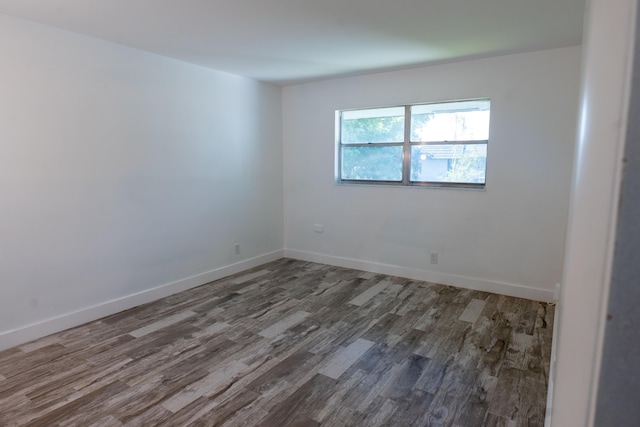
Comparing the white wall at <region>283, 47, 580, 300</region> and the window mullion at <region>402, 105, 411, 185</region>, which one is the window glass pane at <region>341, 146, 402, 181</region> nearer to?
the window mullion at <region>402, 105, 411, 185</region>

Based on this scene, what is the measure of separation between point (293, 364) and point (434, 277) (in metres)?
2.29

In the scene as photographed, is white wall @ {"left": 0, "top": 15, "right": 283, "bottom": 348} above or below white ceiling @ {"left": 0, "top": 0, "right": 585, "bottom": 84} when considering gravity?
below

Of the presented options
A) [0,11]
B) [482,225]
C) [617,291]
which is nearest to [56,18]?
[0,11]

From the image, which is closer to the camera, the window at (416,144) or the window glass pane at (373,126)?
the window at (416,144)

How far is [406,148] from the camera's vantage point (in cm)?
428

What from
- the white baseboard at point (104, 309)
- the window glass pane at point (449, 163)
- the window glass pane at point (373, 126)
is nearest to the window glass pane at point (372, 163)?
the window glass pane at point (373, 126)

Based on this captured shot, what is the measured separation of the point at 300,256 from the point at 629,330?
498cm

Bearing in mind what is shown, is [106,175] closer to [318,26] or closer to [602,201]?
[318,26]

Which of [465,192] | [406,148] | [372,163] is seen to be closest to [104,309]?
[372,163]

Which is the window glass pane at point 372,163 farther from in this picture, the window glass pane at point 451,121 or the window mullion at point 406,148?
the window glass pane at point 451,121

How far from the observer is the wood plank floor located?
204 cm

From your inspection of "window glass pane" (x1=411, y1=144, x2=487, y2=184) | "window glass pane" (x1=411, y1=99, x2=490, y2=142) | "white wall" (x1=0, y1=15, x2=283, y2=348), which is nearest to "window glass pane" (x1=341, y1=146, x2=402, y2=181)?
"window glass pane" (x1=411, y1=144, x2=487, y2=184)

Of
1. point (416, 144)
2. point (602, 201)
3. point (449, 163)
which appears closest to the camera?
point (602, 201)

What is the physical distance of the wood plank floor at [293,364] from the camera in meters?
2.04
